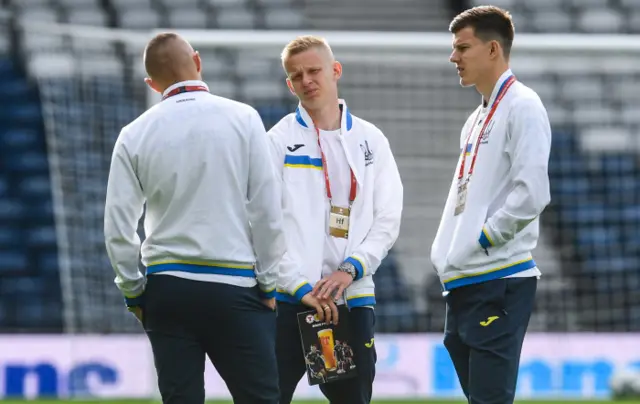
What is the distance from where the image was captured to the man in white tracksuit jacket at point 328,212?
422 centimetres

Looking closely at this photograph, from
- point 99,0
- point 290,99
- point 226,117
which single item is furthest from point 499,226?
point 99,0

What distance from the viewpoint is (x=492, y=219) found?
3.89 metres

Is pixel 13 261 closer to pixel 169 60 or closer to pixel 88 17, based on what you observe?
pixel 88 17

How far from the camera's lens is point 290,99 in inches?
348

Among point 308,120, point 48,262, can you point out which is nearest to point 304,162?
point 308,120

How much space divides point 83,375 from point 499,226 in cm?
540

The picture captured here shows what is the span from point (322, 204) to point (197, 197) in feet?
2.17

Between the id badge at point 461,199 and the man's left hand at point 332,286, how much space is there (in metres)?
0.44

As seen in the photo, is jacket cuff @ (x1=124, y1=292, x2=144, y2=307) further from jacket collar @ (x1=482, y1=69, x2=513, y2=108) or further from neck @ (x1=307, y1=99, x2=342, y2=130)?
jacket collar @ (x1=482, y1=69, x2=513, y2=108)

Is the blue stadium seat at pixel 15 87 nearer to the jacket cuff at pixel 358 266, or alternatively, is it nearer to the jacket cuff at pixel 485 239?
the jacket cuff at pixel 358 266

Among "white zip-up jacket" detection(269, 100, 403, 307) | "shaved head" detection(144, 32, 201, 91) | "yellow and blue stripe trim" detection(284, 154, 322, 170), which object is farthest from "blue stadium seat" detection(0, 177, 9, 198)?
"shaved head" detection(144, 32, 201, 91)

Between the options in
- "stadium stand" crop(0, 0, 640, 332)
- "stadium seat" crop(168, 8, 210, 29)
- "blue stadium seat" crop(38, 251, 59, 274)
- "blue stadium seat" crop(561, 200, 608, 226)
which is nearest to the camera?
"stadium stand" crop(0, 0, 640, 332)

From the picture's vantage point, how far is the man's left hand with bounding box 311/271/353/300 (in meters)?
4.15

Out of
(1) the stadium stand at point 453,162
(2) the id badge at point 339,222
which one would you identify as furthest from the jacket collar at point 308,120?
(1) the stadium stand at point 453,162
